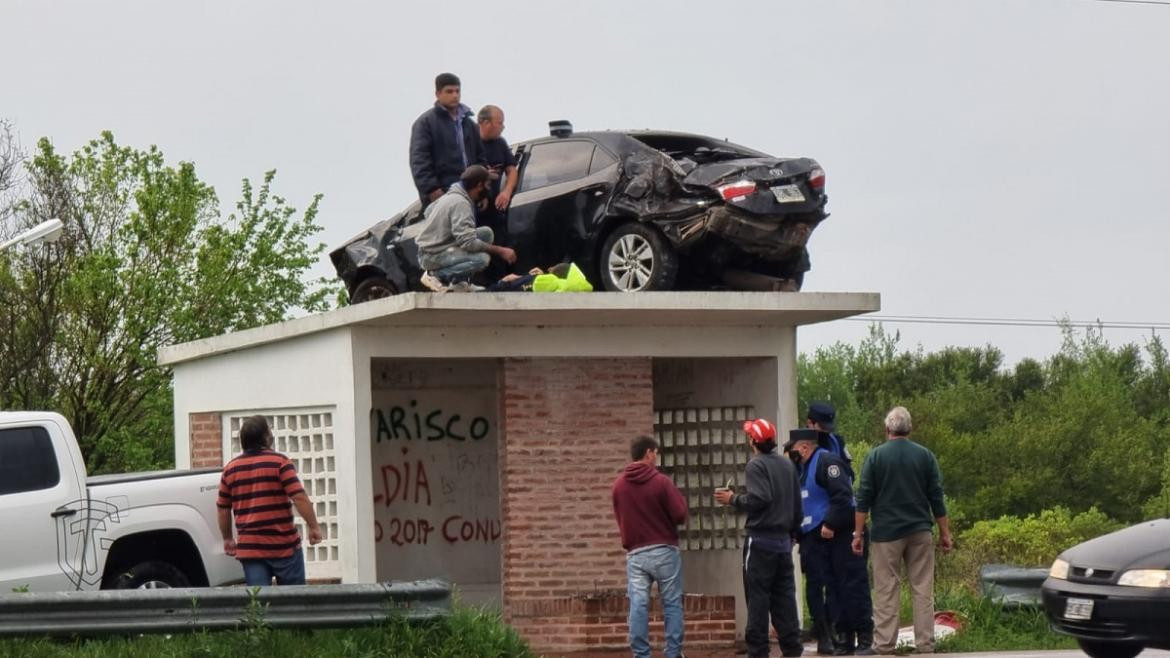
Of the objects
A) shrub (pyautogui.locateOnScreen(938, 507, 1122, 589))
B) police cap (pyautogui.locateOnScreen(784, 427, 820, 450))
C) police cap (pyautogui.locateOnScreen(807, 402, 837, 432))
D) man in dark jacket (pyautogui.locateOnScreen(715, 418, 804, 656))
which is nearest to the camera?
man in dark jacket (pyautogui.locateOnScreen(715, 418, 804, 656))

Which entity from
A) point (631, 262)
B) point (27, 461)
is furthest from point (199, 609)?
point (631, 262)

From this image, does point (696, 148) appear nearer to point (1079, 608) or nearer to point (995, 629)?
point (995, 629)

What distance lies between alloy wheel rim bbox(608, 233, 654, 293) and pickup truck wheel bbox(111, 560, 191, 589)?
14.3 feet

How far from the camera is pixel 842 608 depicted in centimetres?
1456

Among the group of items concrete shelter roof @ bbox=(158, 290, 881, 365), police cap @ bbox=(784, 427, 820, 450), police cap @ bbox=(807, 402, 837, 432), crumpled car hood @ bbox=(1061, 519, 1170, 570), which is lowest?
crumpled car hood @ bbox=(1061, 519, 1170, 570)

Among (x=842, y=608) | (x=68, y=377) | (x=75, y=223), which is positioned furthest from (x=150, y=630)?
(x=75, y=223)

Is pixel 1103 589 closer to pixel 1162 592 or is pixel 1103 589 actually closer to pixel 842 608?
pixel 1162 592

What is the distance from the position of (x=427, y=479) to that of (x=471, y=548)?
0.84 meters

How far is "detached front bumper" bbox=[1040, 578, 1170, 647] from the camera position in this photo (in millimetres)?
12211

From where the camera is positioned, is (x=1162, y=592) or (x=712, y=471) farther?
(x=712, y=471)

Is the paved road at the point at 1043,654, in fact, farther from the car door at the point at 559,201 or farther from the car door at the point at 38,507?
the car door at the point at 38,507

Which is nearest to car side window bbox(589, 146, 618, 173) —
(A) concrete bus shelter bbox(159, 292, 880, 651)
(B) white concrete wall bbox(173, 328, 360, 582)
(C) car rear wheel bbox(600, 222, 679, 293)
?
(C) car rear wheel bbox(600, 222, 679, 293)

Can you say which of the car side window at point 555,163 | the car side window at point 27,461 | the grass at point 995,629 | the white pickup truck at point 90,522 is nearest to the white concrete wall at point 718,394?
the grass at point 995,629

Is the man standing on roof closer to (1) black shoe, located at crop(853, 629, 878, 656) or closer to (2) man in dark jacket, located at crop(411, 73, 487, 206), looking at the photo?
(2) man in dark jacket, located at crop(411, 73, 487, 206)
